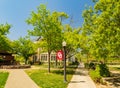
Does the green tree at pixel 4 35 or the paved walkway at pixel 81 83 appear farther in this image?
the green tree at pixel 4 35

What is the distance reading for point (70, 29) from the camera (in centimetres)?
4766

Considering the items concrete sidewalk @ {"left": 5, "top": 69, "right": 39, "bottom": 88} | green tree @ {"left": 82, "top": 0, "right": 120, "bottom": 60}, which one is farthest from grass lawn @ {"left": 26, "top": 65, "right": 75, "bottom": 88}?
green tree @ {"left": 82, "top": 0, "right": 120, "bottom": 60}

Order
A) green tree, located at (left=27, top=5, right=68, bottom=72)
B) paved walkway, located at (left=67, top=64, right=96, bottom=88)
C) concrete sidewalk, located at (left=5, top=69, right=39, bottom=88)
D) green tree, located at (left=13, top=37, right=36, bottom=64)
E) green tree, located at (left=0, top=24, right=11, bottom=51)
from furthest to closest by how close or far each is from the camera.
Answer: green tree, located at (left=13, top=37, right=36, bottom=64), green tree, located at (left=0, top=24, right=11, bottom=51), green tree, located at (left=27, top=5, right=68, bottom=72), paved walkway, located at (left=67, top=64, right=96, bottom=88), concrete sidewalk, located at (left=5, top=69, right=39, bottom=88)

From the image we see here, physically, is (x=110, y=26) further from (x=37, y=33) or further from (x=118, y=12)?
(x=37, y=33)

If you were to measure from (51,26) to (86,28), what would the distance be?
19.0ft

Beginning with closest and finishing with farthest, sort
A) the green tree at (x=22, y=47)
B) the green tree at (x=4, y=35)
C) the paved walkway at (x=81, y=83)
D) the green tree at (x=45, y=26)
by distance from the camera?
the paved walkway at (x=81, y=83), the green tree at (x=45, y=26), the green tree at (x=4, y=35), the green tree at (x=22, y=47)

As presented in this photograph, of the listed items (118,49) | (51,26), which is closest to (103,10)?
(118,49)

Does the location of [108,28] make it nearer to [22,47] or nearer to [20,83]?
[20,83]

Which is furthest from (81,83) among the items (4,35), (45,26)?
(4,35)

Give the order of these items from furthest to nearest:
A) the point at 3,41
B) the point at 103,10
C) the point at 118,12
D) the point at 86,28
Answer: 1. the point at 3,41
2. the point at 86,28
3. the point at 103,10
4. the point at 118,12

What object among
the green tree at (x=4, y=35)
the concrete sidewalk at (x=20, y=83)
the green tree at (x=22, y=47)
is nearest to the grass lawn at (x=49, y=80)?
the concrete sidewalk at (x=20, y=83)

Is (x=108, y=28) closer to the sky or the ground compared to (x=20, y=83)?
closer to the sky

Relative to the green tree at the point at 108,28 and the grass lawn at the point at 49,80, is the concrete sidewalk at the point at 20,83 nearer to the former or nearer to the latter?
the grass lawn at the point at 49,80

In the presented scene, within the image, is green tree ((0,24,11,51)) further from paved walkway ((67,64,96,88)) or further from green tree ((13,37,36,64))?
paved walkway ((67,64,96,88))
